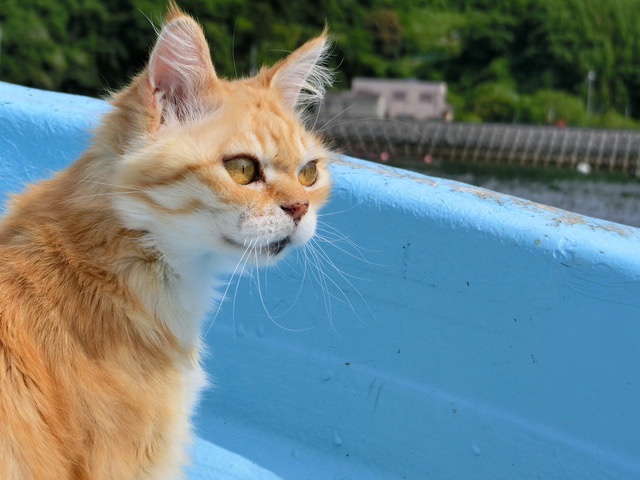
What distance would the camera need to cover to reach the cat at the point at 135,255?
1313 mm

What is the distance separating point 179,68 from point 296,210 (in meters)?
0.35

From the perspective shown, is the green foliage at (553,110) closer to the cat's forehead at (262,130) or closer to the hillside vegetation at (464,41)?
the hillside vegetation at (464,41)

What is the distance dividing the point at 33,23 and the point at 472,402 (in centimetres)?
3162

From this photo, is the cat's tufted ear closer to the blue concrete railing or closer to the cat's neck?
the cat's neck

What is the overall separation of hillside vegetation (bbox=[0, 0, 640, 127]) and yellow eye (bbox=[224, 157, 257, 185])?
31.6m

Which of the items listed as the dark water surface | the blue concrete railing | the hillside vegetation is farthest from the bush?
the blue concrete railing

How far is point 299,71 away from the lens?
170 centimetres

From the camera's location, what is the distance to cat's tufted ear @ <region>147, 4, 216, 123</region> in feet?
4.38

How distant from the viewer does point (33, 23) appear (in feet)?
97.1

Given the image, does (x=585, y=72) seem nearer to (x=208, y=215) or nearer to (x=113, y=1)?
(x=113, y=1)

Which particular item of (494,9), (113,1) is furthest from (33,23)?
(494,9)

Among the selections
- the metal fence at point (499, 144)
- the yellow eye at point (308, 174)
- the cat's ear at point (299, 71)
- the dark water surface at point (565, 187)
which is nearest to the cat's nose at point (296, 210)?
the yellow eye at point (308, 174)

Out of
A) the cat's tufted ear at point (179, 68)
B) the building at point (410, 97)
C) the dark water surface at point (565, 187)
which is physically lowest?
the building at point (410, 97)

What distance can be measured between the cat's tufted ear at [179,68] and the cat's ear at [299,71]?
9.9 inches
